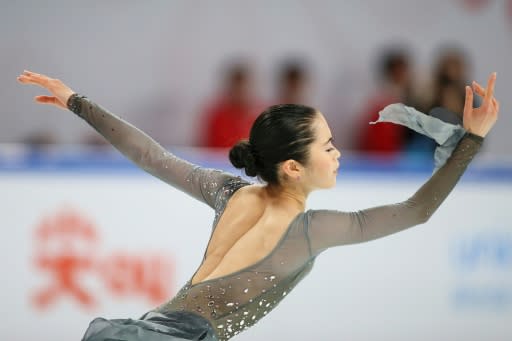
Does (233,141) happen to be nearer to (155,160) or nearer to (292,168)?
(155,160)

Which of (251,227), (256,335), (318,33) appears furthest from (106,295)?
(318,33)

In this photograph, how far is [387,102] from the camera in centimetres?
637

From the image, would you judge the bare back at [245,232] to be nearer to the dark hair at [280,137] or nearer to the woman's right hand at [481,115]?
the dark hair at [280,137]

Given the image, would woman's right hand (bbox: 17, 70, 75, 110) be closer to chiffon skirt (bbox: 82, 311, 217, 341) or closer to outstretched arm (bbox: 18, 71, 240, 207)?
outstretched arm (bbox: 18, 71, 240, 207)

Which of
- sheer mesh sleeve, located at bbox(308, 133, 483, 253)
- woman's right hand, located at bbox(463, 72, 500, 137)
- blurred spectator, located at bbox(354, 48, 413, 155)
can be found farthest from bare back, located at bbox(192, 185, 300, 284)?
blurred spectator, located at bbox(354, 48, 413, 155)

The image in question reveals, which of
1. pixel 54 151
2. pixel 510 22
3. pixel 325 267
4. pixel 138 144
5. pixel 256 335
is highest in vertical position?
pixel 510 22

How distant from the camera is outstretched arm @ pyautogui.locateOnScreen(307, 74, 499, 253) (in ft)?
8.38

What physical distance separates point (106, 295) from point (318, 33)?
358 centimetres

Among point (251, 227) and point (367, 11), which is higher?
point (367, 11)

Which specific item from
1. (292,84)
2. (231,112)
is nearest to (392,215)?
(231,112)

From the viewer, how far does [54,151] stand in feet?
14.9

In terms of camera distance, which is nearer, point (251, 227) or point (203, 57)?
point (251, 227)

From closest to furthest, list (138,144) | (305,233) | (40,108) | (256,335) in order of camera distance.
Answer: (305,233) → (138,144) → (256,335) → (40,108)

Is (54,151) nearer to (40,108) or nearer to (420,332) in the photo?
(420,332)
